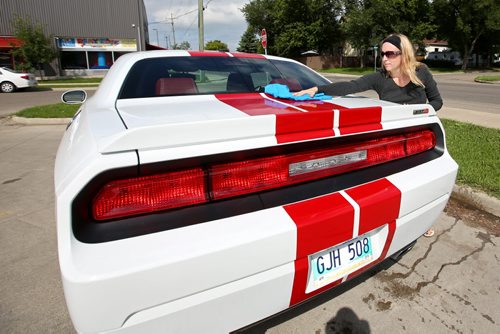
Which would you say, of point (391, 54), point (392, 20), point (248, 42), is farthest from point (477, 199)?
point (248, 42)

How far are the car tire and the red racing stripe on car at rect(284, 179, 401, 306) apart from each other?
2043cm

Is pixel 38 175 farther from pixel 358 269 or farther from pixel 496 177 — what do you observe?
pixel 496 177

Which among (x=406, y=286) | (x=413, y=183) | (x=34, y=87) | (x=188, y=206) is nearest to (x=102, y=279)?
(x=188, y=206)

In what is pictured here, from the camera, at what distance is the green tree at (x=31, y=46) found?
2375cm

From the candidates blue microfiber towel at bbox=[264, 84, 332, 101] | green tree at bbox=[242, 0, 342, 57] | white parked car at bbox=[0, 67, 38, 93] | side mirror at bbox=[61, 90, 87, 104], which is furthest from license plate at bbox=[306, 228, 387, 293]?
green tree at bbox=[242, 0, 342, 57]

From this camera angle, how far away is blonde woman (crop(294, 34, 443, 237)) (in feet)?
8.98

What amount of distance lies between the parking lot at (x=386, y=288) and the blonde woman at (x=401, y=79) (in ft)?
1.25

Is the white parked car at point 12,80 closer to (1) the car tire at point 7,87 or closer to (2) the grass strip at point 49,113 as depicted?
(1) the car tire at point 7,87

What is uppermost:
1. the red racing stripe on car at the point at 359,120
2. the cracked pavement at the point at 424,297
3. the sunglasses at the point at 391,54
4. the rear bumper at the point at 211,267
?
the sunglasses at the point at 391,54

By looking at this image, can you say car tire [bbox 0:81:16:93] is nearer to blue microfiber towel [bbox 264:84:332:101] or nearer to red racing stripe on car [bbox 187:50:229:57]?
red racing stripe on car [bbox 187:50:229:57]

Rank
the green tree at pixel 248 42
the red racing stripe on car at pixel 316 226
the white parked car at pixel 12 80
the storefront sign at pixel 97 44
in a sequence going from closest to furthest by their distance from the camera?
the red racing stripe on car at pixel 316 226, the white parked car at pixel 12 80, the storefront sign at pixel 97 44, the green tree at pixel 248 42

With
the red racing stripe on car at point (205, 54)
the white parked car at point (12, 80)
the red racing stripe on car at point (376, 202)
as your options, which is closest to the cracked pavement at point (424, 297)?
the red racing stripe on car at point (376, 202)

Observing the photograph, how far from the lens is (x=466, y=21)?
31844 millimetres

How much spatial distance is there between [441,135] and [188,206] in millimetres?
1691
